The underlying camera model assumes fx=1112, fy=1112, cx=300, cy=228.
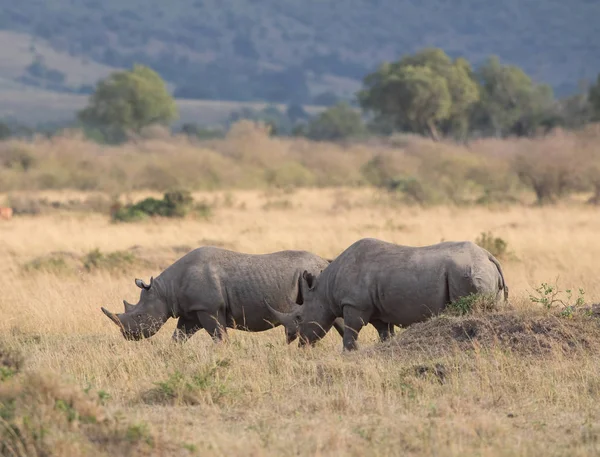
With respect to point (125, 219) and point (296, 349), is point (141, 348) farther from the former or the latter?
point (125, 219)

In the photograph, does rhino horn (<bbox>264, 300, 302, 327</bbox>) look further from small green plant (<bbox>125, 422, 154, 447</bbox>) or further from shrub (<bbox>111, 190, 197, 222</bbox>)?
shrub (<bbox>111, 190, 197, 222</bbox>)

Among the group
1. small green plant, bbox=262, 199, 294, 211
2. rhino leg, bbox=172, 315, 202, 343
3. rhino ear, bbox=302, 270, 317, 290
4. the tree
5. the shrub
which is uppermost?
the tree

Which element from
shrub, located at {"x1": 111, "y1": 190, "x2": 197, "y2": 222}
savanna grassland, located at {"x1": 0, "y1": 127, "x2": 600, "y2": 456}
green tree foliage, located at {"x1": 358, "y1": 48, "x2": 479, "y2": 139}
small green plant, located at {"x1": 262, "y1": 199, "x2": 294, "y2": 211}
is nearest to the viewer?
savanna grassland, located at {"x1": 0, "y1": 127, "x2": 600, "y2": 456}

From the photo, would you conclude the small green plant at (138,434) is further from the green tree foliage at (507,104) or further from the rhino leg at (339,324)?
the green tree foliage at (507,104)

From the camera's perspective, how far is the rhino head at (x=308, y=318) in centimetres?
1117

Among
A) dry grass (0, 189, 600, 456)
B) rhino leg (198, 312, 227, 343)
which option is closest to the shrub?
dry grass (0, 189, 600, 456)

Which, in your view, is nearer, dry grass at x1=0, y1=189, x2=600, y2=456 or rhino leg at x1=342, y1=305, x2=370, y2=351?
dry grass at x1=0, y1=189, x2=600, y2=456

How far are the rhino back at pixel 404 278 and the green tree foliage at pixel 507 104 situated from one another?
69.9 meters

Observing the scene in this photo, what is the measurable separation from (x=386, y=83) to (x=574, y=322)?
65.2m

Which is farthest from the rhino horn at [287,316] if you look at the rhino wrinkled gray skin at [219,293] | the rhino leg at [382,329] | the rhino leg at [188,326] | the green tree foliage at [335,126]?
the green tree foliage at [335,126]

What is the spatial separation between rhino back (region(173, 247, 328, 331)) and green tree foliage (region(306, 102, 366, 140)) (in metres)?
86.0

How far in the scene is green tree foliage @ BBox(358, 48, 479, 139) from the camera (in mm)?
73312

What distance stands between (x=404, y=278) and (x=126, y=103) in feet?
249

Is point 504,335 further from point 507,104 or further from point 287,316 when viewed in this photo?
point 507,104
